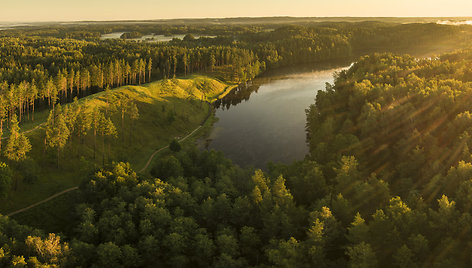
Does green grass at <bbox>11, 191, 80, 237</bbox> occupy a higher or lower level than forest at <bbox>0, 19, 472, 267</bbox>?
lower

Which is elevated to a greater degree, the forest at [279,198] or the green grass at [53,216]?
the forest at [279,198]

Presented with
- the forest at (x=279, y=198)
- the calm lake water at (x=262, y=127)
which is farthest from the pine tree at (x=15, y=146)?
the calm lake water at (x=262, y=127)

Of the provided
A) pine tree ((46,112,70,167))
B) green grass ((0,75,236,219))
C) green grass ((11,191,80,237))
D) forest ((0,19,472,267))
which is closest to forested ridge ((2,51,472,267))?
forest ((0,19,472,267))

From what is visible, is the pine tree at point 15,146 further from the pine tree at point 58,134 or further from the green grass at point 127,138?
the pine tree at point 58,134

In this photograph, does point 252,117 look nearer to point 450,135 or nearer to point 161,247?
point 450,135

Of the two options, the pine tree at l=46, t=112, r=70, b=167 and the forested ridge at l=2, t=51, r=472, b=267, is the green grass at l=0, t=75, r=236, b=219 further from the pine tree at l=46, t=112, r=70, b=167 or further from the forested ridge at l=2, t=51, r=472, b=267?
the forested ridge at l=2, t=51, r=472, b=267

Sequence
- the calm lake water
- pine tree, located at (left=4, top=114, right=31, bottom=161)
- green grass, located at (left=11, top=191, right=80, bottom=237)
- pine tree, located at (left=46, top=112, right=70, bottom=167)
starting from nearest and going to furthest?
1. green grass, located at (left=11, top=191, right=80, bottom=237)
2. pine tree, located at (left=4, top=114, right=31, bottom=161)
3. pine tree, located at (left=46, top=112, right=70, bottom=167)
4. the calm lake water

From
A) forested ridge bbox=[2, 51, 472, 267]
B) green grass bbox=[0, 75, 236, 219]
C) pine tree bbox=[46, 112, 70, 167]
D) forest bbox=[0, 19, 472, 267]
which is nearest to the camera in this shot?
forested ridge bbox=[2, 51, 472, 267]

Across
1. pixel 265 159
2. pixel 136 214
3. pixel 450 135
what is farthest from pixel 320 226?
pixel 265 159
